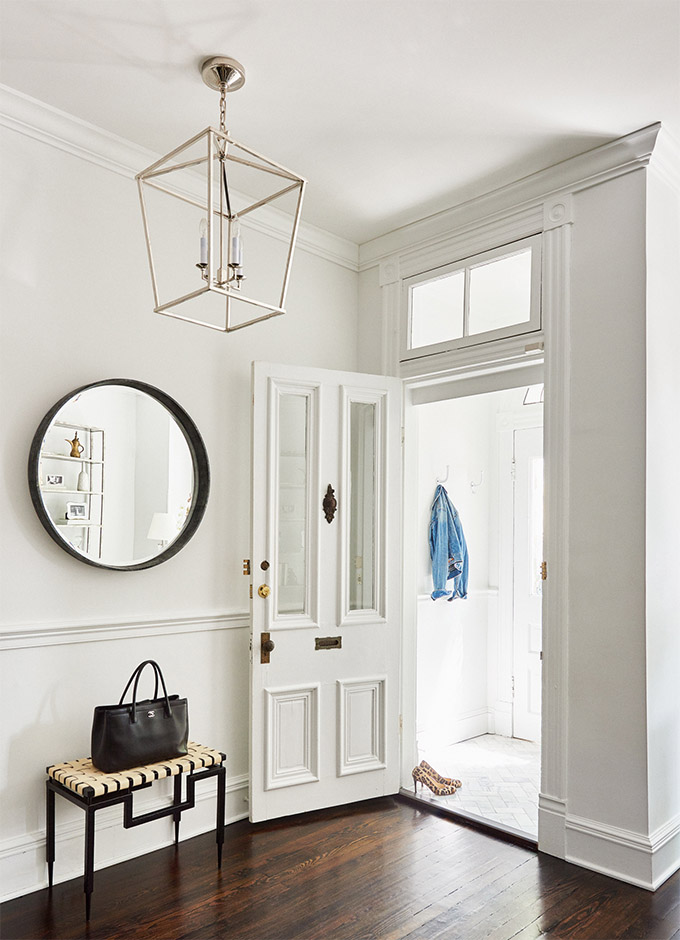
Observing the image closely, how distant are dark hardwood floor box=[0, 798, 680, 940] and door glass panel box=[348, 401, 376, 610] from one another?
106 centimetres

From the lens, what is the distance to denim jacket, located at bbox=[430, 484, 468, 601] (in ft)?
14.4

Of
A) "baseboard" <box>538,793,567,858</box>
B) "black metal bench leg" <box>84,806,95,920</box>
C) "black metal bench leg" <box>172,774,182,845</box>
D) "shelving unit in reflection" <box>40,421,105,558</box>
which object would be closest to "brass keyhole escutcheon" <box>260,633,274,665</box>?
"black metal bench leg" <box>172,774,182,845</box>

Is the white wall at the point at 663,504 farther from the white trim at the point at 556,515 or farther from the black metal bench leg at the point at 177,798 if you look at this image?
the black metal bench leg at the point at 177,798

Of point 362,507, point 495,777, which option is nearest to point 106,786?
point 362,507

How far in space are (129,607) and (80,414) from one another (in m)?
0.79

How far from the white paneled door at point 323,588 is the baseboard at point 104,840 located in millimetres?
191

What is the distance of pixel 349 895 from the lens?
2516 mm

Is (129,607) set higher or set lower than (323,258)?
lower

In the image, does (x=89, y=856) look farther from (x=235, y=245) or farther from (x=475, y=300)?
(x=475, y=300)

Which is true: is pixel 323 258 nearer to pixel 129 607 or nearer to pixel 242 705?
pixel 129 607

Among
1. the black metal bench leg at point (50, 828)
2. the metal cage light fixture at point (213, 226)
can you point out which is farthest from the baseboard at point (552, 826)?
the metal cage light fixture at point (213, 226)

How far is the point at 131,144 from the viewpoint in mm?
2914

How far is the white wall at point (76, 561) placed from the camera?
2568 mm

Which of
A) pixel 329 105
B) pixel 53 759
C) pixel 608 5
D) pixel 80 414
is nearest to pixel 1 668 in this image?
pixel 53 759
